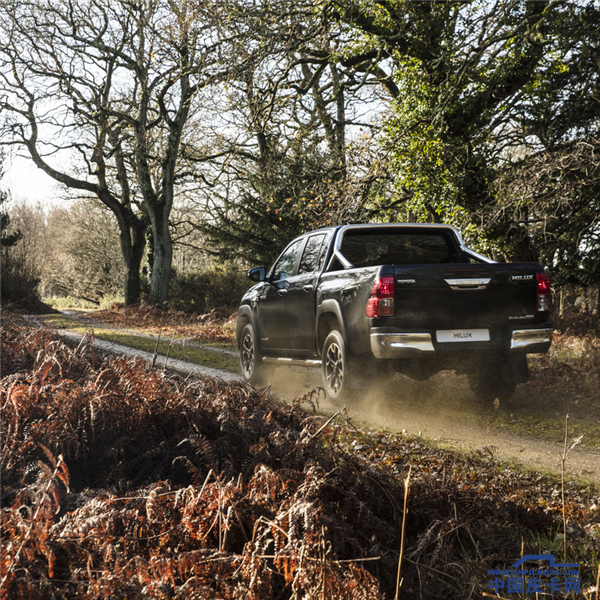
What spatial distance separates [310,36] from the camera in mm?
12797

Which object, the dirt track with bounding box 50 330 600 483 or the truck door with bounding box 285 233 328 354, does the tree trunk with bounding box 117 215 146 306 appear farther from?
the truck door with bounding box 285 233 328 354

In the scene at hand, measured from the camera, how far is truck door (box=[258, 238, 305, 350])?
29.6ft

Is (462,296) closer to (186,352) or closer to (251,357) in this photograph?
(251,357)

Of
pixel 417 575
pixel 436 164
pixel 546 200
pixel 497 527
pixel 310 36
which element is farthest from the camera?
pixel 436 164

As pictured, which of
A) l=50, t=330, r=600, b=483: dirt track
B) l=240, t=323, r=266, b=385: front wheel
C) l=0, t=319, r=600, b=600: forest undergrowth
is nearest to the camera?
l=0, t=319, r=600, b=600: forest undergrowth

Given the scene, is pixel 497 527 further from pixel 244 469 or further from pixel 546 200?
pixel 546 200

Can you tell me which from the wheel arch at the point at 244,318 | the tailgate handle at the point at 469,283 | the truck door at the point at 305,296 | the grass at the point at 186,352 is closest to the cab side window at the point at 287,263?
the truck door at the point at 305,296

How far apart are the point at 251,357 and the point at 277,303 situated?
4.07ft

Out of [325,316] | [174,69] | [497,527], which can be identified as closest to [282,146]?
[174,69]

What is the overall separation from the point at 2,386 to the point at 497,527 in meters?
3.93

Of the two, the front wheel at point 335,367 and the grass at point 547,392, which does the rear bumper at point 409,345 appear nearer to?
the front wheel at point 335,367

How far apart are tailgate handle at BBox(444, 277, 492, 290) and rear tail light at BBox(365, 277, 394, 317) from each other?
63cm

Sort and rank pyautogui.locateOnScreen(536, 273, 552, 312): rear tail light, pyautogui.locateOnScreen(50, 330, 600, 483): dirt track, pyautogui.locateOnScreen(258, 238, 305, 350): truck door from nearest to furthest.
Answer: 1. pyautogui.locateOnScreen(50, 330, 600, 483): dirt track
2. pyautogui.locateOnScreen(536, 273, 552, 312): rear tail light
3. pyautogui.locateOnScreen(258, 238, 305, 350): truck door

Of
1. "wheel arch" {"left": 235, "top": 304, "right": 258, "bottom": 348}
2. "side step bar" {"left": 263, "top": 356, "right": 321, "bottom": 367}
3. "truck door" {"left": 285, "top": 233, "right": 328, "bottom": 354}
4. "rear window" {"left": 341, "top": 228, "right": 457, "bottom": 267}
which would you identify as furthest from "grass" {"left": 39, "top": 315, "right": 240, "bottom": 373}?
"rear window" {"left": 341, "top": 228, "right": 457, "bottom": 267}
